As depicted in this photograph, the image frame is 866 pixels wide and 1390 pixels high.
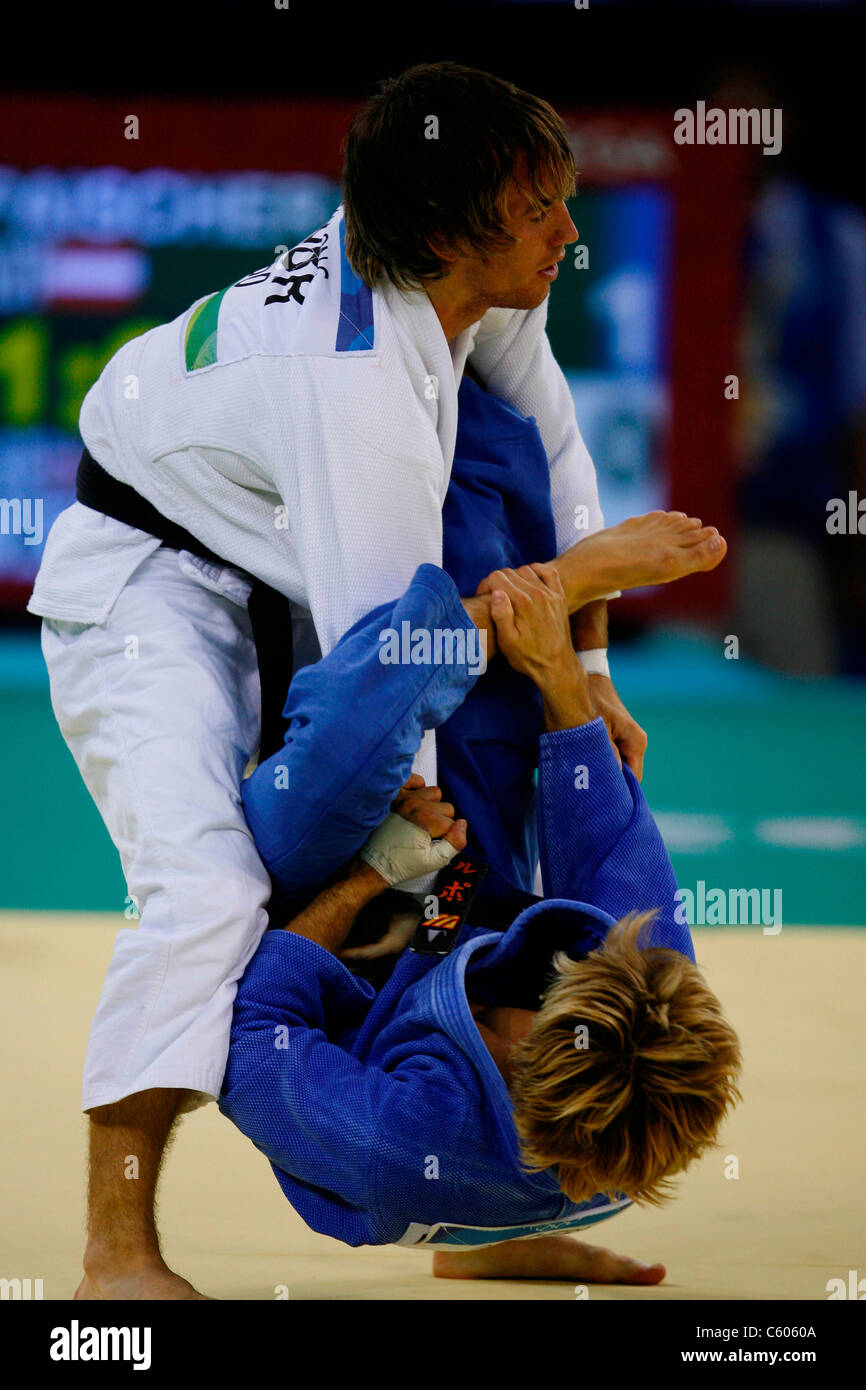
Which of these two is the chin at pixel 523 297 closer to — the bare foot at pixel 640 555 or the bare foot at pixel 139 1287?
the bare foot at pixel 640 555

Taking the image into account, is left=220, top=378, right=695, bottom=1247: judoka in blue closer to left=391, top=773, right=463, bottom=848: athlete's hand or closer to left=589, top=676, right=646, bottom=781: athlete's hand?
left=391, top=773, right=463, bottom=848: athlete's hand

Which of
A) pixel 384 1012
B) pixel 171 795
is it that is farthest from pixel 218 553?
pixel 384 1012

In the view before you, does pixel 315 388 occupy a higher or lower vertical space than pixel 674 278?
lower

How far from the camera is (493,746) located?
107 inches

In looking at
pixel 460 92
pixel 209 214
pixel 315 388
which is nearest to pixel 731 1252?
pixel 315 388

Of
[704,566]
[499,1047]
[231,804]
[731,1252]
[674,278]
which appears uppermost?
[674,278]

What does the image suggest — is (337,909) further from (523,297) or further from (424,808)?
(523,297)

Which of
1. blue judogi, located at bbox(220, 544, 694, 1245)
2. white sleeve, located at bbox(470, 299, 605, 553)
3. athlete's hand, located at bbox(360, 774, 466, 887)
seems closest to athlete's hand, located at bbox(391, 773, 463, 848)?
athlete's hand, located at bbox(360, 774, 466, 887)

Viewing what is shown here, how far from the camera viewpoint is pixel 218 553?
2.56 metres

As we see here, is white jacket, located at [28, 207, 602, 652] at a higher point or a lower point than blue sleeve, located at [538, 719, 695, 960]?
higher

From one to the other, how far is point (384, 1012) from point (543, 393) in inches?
43.5

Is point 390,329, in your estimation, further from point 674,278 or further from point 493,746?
point 674,278

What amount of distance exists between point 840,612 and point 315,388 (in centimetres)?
719

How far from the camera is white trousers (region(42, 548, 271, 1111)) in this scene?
7.41 feet
